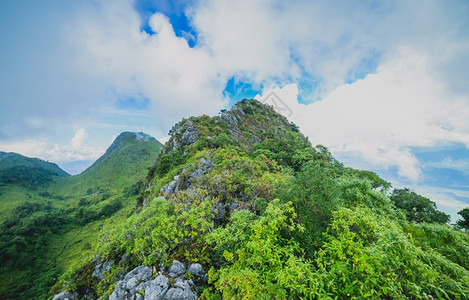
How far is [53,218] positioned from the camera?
76.7m

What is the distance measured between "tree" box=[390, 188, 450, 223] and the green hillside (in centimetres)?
4597

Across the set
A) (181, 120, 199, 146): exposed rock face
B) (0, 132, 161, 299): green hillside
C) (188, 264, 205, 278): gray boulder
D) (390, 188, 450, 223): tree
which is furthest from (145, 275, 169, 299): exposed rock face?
(390, 188, 450, 223): tree

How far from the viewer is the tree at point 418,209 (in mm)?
31345

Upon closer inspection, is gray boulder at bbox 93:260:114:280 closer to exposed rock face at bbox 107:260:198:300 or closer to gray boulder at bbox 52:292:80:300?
gray boulder at bbox 52:292:80:300

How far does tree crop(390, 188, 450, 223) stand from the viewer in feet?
103

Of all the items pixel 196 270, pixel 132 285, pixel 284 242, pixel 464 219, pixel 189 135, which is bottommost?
pixel 132 285

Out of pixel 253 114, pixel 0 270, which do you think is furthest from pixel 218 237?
pixel 0 270

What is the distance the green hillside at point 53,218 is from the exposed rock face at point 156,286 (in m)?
7.07

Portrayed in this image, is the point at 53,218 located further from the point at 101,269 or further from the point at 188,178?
the point at 101,269

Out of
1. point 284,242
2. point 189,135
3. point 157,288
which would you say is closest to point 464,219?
point 284,242

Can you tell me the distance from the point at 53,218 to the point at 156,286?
103m

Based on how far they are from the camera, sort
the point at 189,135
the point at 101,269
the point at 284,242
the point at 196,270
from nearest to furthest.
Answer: the point at 284,242
the point at 196,270
the point at 101,269
the point at 189,135

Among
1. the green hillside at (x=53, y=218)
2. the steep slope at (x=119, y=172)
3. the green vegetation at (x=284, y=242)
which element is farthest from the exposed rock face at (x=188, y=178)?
the steep slope at (x=119, y=172)

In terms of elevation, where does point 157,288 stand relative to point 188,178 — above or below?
below
